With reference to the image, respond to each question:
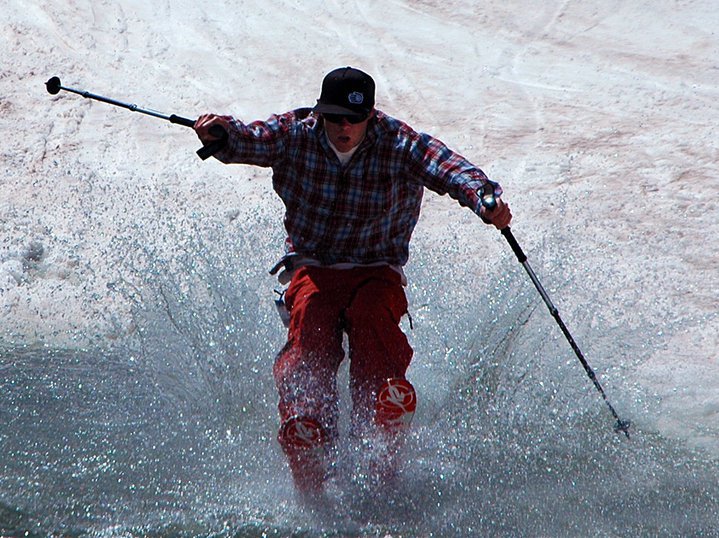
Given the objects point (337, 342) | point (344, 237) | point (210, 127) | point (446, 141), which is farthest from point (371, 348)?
point (446, 141)

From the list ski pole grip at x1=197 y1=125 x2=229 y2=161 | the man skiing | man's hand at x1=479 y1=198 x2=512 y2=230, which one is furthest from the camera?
ski pole grip at x1=197 y1=125 x2=229 y2=161

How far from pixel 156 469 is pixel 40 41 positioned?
19.5 ft

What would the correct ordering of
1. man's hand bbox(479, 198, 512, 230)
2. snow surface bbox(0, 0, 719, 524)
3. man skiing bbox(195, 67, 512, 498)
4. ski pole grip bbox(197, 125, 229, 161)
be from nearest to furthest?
1. man's hand bbox(479, 198, 512, 230)
2. man skiing bbox(195, 67, 512, 498)
3. ski pole grip bbox(197, 125, 229, 161)
4. snow surface bbox(0, 0, 719, 524)

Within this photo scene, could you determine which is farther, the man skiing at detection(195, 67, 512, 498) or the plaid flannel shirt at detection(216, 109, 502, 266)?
the plaid flannel shirt at detection(216, 109, 502, 266)

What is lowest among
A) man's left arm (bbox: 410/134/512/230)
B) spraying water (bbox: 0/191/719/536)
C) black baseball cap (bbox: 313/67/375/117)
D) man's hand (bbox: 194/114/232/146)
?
spraying water (bbox: 0/191/719/536)

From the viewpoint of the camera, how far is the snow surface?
7.18 metres

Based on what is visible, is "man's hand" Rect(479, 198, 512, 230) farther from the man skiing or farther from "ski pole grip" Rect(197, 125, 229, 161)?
"ski pole grip" Rect(197, 125, 229, 161)

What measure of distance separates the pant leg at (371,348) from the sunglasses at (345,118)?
2.48 feet

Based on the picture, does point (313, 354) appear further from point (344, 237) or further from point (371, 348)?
point (344, 237)

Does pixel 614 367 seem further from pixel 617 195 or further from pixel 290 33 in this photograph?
pixel 290 33

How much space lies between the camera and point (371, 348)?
501 cm

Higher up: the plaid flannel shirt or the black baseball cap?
the black baseball cap

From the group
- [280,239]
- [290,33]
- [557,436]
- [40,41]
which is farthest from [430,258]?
[40,41]

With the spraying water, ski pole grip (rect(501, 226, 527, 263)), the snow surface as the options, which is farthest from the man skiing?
the snow surface
